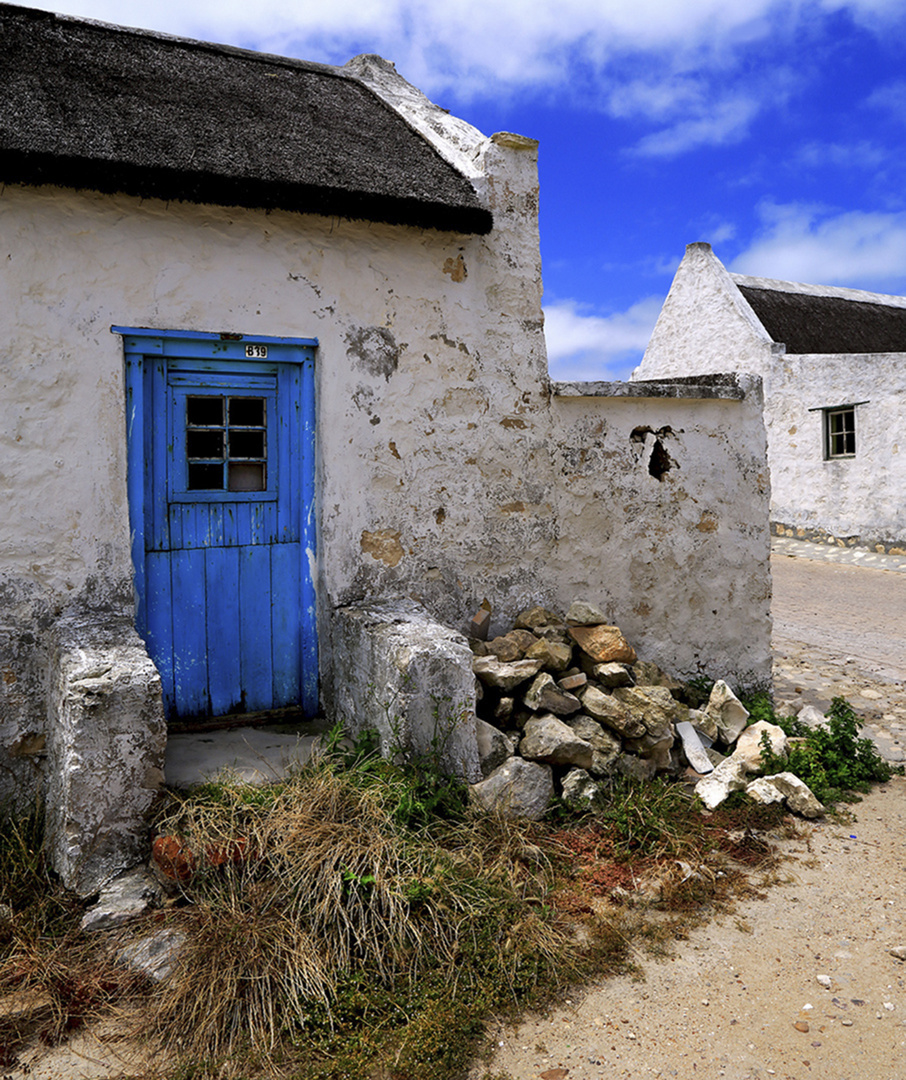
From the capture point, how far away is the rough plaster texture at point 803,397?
45.2ft

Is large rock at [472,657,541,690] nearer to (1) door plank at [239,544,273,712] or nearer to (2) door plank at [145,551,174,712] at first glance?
(1) door plank at [239,544,273,712]

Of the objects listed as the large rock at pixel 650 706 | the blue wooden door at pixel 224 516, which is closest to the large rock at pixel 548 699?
the large rock at pixel 650 706

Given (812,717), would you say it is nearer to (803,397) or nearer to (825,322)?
(803,397)

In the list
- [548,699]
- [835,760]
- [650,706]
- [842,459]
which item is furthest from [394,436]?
[842,459]

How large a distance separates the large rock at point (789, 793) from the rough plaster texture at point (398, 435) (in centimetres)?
138

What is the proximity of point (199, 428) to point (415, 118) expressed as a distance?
284 cm

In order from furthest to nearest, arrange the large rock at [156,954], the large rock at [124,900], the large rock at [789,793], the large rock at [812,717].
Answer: the large rock at [812,717], the large rock at [789,793], the large rock at [124,900], the large rock at [156,954]

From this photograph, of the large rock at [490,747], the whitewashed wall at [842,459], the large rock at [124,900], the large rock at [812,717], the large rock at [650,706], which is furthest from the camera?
the whitewashed wall at [842,459]

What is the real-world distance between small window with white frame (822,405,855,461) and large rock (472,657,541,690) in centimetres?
1230

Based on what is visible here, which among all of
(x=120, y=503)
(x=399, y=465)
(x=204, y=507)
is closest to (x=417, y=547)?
(x=399, y=465)

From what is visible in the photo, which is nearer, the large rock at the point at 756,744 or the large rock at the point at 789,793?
the large rock at the point at 789,793

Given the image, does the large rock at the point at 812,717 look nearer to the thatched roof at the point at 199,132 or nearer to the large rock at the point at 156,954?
the thatched roof at the point at 199,132

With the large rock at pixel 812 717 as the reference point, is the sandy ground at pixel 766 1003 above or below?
below

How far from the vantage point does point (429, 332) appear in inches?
190
